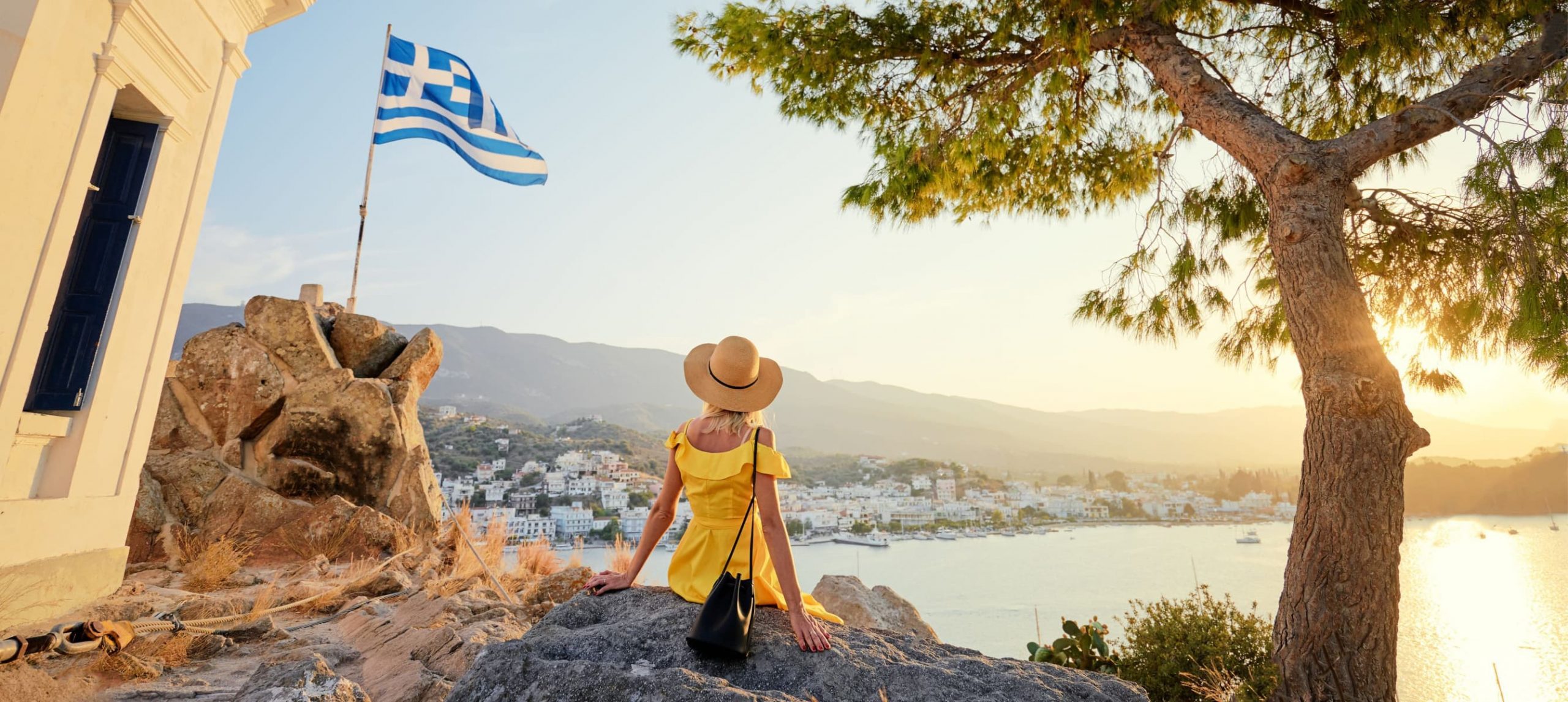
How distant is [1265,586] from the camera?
28.6 feet

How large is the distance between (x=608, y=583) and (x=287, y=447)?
5.96 m

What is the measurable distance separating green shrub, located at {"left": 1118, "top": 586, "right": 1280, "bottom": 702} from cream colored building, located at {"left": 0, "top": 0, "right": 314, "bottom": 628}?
21.0 ft

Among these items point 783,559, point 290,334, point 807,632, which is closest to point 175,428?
point 290,334

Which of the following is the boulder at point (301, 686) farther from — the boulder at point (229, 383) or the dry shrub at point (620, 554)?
the boulder at point (229, 383)

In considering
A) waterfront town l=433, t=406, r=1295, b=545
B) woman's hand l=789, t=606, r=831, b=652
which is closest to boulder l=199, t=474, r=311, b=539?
waterfront town l=433, t=406, r=1295, b=545

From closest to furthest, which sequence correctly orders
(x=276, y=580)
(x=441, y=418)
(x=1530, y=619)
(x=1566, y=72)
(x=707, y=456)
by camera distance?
(x=707, y=456) < (x=1566, y=72) < (x=276, y=580) < (x=1530, y=619) < (x=441, y=418)

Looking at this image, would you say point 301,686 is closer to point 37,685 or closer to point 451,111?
point 37,685

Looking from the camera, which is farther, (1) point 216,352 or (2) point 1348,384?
(1) point 216,352

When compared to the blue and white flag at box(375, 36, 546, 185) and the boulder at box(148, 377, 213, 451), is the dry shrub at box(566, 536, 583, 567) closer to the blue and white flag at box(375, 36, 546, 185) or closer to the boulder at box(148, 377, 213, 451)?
the boulder at box(148, 377, 213, 451)

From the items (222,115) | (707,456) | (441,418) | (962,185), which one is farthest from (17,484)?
(441,418)

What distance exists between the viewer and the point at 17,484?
3824 mm

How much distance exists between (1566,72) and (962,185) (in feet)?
12.2

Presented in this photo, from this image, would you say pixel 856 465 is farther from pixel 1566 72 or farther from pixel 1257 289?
pixel 1566 72

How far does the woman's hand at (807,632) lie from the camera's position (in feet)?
6.48
